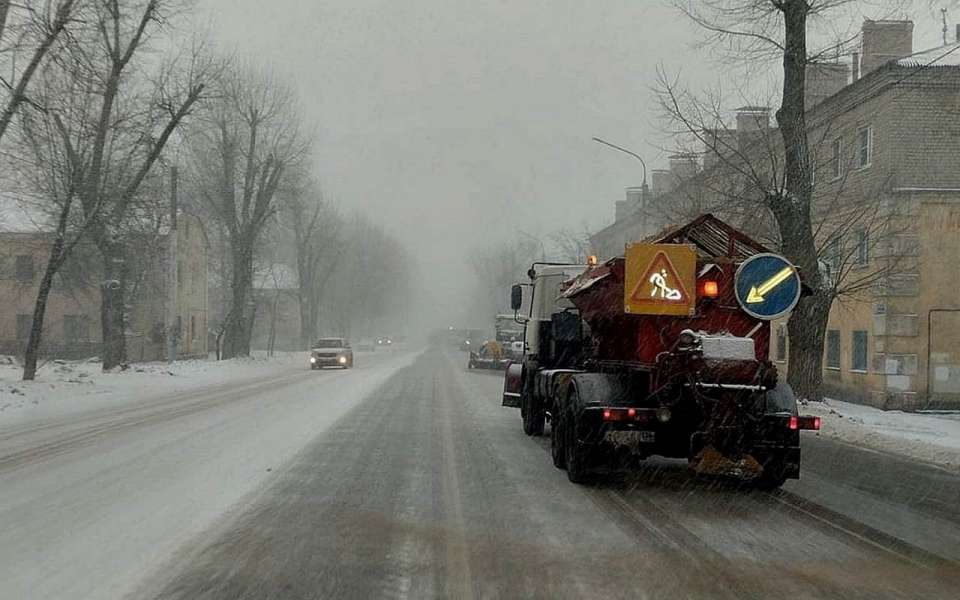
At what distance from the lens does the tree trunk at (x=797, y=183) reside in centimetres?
1930

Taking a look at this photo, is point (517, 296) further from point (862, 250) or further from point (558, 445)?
point (862, 250)

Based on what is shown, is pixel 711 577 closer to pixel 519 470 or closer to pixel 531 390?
pixel 519 470

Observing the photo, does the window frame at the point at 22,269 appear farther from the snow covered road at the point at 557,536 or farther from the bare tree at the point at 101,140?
the snow covered road at the point at 557,536

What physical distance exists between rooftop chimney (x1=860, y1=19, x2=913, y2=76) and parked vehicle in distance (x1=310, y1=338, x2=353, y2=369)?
26093 millimetres

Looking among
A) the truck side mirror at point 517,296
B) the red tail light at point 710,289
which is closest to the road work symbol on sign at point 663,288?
the red tail light at point 710,289

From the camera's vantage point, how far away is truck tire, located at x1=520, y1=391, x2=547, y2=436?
46.1 feet

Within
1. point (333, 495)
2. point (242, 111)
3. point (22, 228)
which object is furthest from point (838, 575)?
point (22, 228)

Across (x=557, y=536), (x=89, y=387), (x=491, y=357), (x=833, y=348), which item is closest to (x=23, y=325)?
(x=491, y=357)

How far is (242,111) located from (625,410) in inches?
1642

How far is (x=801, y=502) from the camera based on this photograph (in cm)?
859

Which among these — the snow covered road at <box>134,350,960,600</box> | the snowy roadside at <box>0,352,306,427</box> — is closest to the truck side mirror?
the snow covered road at <box>134,350,960,600</box>

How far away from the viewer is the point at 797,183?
19422mm

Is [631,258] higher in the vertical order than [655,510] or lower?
higher

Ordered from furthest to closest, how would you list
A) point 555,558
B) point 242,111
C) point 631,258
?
point 242,111 → point 631,258 → point 555,558
